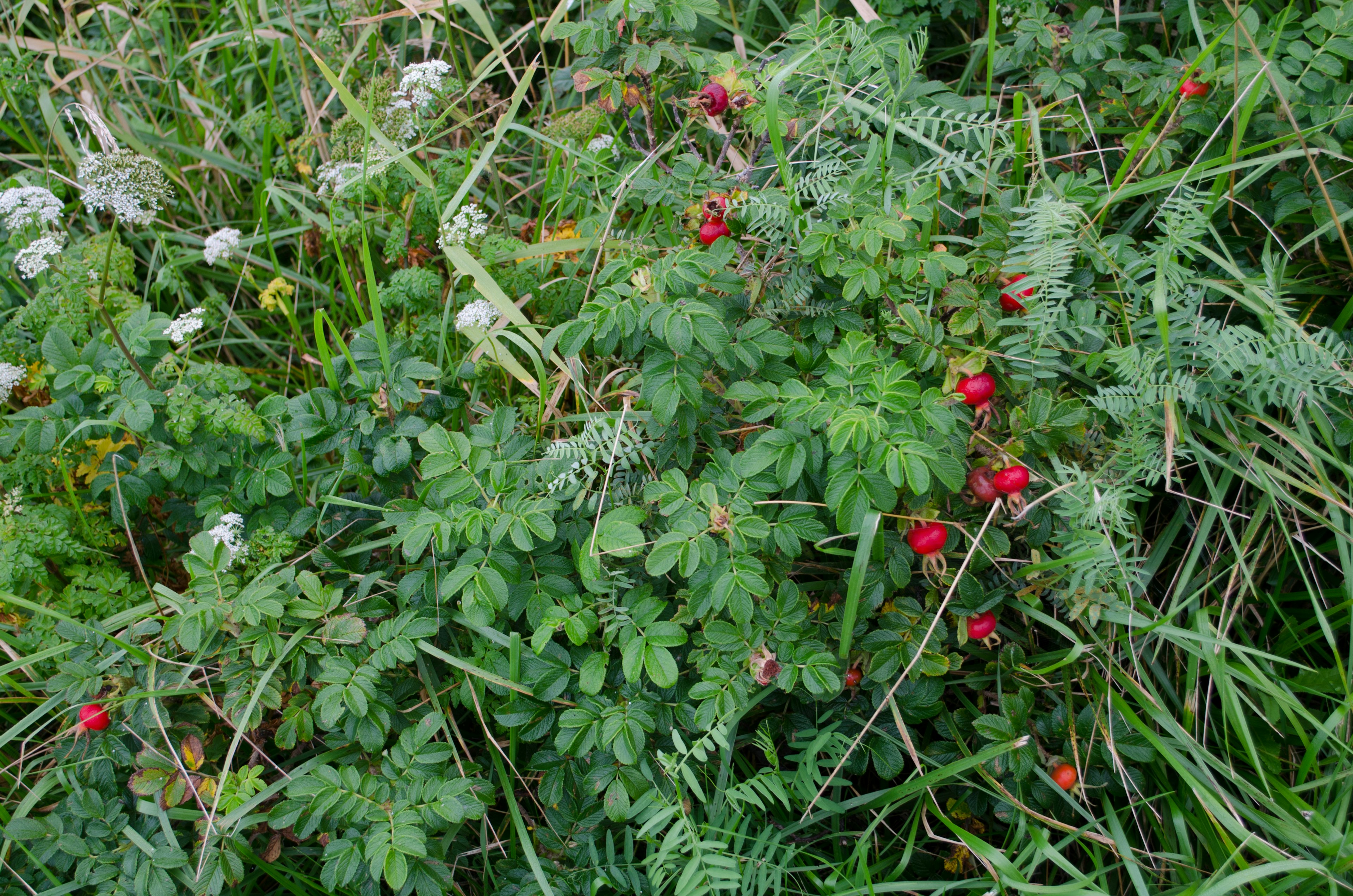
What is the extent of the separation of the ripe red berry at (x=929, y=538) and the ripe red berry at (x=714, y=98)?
96 centimetres

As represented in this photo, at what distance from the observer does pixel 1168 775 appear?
165 centimetres

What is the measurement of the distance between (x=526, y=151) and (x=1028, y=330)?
1.68 metres

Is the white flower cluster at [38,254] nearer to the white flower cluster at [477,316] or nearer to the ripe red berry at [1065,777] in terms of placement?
the white flower cluster at [477,316]

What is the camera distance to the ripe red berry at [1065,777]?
5.14 ft

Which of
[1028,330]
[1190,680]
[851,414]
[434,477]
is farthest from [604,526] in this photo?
[1190,680]

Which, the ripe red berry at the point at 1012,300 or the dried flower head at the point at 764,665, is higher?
the ripe red berry at the point at 1012,300

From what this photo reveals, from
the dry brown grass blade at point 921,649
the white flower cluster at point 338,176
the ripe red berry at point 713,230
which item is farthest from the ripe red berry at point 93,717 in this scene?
the ripe red berry at point 713,230

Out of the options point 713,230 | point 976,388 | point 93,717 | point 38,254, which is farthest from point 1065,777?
point 38,254

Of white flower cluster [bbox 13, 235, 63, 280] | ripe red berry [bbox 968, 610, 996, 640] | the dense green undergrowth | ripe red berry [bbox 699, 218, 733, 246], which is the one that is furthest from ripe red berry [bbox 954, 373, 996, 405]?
white flower cluster [bbox 13, 235, 63, 280]

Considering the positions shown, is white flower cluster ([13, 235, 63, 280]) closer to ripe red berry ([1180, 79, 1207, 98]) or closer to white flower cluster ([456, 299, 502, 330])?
white flower cluster ([456, 299, 502, 330])

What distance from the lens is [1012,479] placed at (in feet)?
4.92

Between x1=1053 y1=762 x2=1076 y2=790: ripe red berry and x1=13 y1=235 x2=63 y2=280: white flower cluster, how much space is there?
2.35 meters

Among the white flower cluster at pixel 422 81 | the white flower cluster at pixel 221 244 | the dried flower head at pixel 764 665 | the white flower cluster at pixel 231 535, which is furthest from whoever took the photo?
the white flower cluster at pixel 221 244

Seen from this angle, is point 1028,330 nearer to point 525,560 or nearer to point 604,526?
point 604,526
